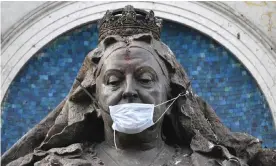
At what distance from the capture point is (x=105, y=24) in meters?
9.23

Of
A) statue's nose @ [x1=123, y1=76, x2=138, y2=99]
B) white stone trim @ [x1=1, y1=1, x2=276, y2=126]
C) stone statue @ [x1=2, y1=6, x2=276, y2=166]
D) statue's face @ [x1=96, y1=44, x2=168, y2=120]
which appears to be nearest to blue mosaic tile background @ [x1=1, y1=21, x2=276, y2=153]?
white stone trim @ [x1=1, y1=1, x2=276, y2=126]

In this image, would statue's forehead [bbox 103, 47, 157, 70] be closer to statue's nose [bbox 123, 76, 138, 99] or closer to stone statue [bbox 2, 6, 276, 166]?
stone statue [bbox 2, 6, 276, 166]

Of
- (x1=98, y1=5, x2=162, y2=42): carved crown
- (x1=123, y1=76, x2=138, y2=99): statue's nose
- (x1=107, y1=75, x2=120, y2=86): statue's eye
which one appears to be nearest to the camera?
(x1=123, y1=76, x2=138, y2=99): statue's nose

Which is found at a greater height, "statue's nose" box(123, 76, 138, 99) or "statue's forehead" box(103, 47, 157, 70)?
"statue's forehead" box(103, 47, 157, 70)

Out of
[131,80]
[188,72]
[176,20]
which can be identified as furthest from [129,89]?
[176,20]

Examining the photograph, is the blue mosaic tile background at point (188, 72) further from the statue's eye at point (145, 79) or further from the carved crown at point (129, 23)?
the statue's eye at point (145, 79)

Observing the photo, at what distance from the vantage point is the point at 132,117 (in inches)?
346

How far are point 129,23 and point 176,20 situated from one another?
7.35 m

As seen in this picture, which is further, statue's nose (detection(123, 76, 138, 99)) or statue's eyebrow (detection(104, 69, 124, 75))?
statue's eyebrow (detection(104, 69, 124, 75))

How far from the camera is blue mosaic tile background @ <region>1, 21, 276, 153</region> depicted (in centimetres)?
1616

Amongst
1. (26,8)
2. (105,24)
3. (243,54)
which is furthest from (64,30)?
(105,24)

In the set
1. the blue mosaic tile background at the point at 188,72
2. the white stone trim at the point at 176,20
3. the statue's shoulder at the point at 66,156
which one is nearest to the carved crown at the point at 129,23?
the statue's shoulder at the point at 66,156

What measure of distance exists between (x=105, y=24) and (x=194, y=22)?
7361 millimetres

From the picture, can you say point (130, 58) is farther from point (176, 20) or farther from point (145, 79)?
point (176, 20)
